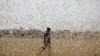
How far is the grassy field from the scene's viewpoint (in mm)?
3531

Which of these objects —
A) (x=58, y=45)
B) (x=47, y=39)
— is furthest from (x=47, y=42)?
(x=58, y=45)

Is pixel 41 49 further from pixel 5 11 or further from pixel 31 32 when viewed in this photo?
pixel 5 11

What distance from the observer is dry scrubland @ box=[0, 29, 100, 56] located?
353 centimetres

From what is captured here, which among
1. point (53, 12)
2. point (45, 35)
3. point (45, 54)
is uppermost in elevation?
point (53, 12)

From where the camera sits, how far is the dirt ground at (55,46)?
11.6ft

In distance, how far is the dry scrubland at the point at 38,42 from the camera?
353 cm

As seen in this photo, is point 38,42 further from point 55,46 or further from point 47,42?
point 55,46

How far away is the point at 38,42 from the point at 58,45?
0.81 feet

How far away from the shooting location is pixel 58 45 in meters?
3.54

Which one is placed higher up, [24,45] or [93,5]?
[93,5]

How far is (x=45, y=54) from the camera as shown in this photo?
11.6 feet

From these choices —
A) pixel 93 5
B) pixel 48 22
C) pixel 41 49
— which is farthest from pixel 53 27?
pixel 93 5

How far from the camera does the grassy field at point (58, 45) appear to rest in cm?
353

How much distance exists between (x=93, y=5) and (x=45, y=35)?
2.24 ft
